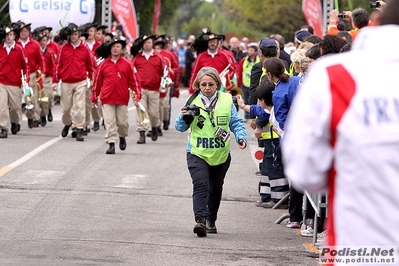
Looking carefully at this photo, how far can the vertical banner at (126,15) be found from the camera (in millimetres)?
25633

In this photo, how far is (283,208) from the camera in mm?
11086

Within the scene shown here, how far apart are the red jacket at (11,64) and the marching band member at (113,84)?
2598 millimetres

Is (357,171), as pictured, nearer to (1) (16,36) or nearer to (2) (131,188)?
(2) (131,188)

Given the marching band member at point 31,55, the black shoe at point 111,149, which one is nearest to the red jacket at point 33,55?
the marching band member at point 31,55

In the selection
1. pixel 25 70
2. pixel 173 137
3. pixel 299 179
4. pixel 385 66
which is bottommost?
pixel 173 137

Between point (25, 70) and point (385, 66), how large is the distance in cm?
1562

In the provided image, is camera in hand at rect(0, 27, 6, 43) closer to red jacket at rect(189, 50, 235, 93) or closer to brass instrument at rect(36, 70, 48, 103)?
brass instrument at rect(36, 70, 48, 103)

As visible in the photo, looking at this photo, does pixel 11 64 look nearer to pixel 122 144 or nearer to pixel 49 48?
pixel 122 144

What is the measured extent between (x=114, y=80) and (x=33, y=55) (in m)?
4.38

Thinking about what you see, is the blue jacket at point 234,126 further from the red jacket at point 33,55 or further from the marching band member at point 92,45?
the red jacket at point 33,55

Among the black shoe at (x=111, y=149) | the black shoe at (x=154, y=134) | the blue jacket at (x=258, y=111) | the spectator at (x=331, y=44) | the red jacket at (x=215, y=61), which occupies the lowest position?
the black shoe at (x=154, y=134)

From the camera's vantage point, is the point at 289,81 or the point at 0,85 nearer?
the point at 289,81

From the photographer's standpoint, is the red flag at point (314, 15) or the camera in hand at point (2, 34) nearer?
the camera in hand at point (2, 34)

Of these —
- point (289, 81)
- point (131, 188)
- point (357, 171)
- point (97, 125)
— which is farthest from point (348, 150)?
point (97, 125)
